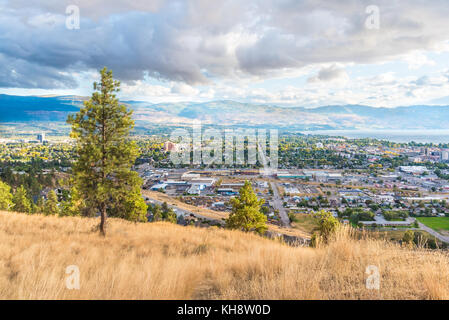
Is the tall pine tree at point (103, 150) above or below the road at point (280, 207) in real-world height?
above

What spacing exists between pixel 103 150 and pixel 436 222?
130 feet

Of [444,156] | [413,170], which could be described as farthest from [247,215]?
[444,156]

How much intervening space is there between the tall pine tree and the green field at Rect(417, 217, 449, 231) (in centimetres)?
3555

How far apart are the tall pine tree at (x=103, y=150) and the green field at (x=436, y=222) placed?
35.5m

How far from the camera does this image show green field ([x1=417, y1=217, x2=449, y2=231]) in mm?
28325

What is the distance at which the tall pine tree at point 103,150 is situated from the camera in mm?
7812

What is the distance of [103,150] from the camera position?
26.5 ft

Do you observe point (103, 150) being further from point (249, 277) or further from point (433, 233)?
point (433, 233)

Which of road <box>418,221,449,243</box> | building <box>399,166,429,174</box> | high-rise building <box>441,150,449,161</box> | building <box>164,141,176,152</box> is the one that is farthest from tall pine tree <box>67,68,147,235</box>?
high-rise building <box>441,150,449,161</box>

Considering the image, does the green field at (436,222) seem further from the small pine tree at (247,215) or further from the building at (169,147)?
the building at (169,147)

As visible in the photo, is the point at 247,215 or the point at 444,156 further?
the point at 444,156

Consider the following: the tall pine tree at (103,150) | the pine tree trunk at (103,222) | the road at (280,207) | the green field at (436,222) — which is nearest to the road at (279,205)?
the road at (280,207)
